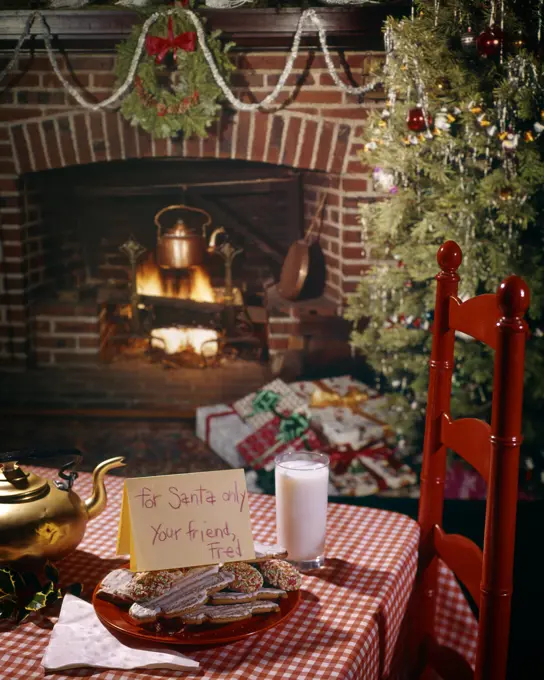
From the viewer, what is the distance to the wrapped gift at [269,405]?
3.14 m

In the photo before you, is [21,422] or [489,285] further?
[21,422]

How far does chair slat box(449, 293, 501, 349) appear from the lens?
1145 millimetres

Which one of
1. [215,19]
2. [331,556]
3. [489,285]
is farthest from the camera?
[215,19]

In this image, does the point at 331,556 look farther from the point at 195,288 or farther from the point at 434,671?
the point at 195,288

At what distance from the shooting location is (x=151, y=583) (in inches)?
40.2

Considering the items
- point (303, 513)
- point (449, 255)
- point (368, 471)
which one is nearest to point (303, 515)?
point (303, 513)

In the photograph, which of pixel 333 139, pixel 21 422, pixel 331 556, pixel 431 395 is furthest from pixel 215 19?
pixel 331 556

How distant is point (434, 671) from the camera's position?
132 cm

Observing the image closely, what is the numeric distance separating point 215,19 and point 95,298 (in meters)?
1.20

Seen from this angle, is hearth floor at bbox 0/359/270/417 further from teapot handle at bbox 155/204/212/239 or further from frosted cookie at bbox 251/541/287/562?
frosted cookie at bbox 251/541/287/562

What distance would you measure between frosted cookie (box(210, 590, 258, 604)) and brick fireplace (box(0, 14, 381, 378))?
2229mm

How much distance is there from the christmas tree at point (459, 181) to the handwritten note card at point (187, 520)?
1.77 meters

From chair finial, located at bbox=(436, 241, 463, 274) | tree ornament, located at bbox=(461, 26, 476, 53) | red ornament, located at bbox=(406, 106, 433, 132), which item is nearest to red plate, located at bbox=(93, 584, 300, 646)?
chair finial, located at bbox=(436, 241, 463, 274)

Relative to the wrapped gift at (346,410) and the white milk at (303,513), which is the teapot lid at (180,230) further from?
the white milk at (303,513)
